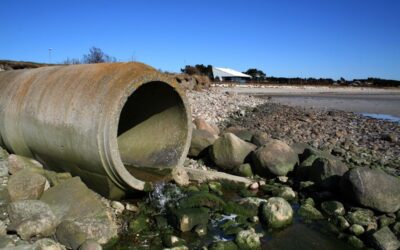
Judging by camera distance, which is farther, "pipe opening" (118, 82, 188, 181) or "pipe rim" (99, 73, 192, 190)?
"pipe opening" (118, 82, 188, 181)

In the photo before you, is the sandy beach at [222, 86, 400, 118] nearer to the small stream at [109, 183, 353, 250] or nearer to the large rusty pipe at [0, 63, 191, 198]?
the large rusty pipe at [0, 63, 191, 198]

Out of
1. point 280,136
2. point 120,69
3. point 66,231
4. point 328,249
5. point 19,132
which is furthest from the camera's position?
point 280,136

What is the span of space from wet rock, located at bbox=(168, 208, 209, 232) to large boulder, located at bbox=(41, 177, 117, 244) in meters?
0.83

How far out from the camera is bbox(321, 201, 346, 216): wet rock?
20.5 feet

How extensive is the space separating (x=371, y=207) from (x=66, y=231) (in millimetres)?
4456

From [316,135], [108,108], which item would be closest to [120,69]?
[108,108]

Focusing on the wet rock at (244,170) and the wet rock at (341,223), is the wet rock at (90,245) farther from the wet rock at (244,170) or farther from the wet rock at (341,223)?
the wet rock at (244,170)

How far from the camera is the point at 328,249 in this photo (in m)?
5.26

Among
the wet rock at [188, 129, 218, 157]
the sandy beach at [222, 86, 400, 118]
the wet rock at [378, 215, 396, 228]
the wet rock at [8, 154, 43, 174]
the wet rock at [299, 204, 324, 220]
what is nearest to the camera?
the wet rock at [378, 215, 396, 228]

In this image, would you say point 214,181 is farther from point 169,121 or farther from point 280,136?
point 280,136

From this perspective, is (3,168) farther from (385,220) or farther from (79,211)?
(385,220)

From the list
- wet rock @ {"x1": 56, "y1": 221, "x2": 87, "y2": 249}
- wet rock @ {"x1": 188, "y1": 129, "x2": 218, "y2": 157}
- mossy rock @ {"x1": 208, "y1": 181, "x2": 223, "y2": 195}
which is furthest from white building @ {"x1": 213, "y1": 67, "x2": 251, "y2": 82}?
wet rock @ {"x1": 56, "y1": 221, "x2": 87, "y2": 249}

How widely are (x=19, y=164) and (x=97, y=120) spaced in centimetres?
190

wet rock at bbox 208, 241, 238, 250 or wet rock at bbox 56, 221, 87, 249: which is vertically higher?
wet rock at bbox 56, 221, 87, 249
